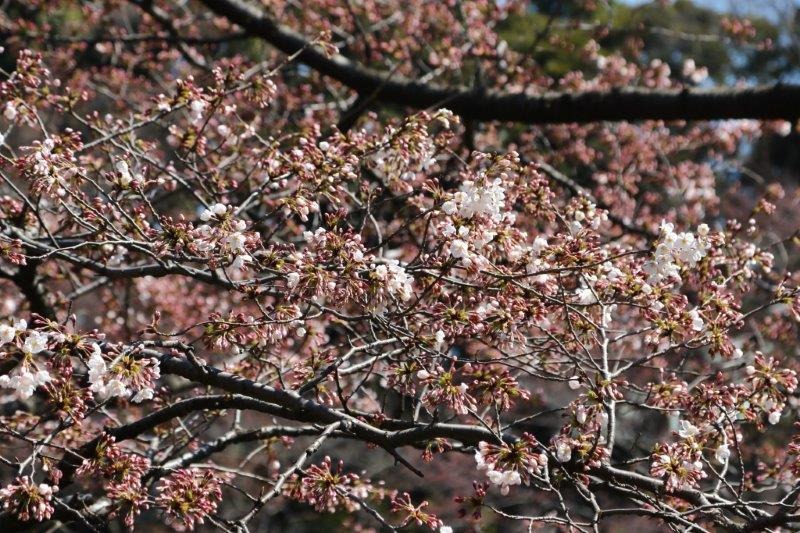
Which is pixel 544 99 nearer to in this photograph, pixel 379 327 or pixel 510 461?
pixel 379 327

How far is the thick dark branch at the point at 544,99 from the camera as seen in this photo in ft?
15.6

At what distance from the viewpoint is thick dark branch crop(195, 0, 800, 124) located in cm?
475

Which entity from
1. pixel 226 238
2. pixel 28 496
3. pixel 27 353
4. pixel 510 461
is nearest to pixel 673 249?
pixel 510 461

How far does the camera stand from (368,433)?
301 cm

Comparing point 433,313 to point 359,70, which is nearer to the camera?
point 433,313

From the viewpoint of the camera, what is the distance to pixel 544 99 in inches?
216

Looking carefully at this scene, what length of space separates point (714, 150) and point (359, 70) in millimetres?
5203

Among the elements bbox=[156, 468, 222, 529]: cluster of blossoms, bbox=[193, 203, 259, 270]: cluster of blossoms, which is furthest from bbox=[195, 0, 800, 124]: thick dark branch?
bbox=[156, 468, 222, 529]: cluster of blossoms

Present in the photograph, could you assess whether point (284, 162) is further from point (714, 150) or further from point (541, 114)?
point (714, 150)

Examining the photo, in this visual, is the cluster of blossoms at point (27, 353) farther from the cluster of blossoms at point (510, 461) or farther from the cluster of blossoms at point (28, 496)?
the cluster of blossoms at point (510, 461)

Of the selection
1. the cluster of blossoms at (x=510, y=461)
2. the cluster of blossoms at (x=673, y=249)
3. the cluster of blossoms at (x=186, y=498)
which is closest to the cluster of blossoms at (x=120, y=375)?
the cluster of blossoms at (x=186, y=498)

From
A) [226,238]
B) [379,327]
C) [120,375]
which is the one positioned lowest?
[120,375]

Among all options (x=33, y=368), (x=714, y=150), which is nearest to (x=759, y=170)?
(x=714, y=150)

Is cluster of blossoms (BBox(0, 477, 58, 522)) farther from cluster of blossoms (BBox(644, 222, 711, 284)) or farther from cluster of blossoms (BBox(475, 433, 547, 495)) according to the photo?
cluster of blossoms (BBox(644, 222, 711, 284))
